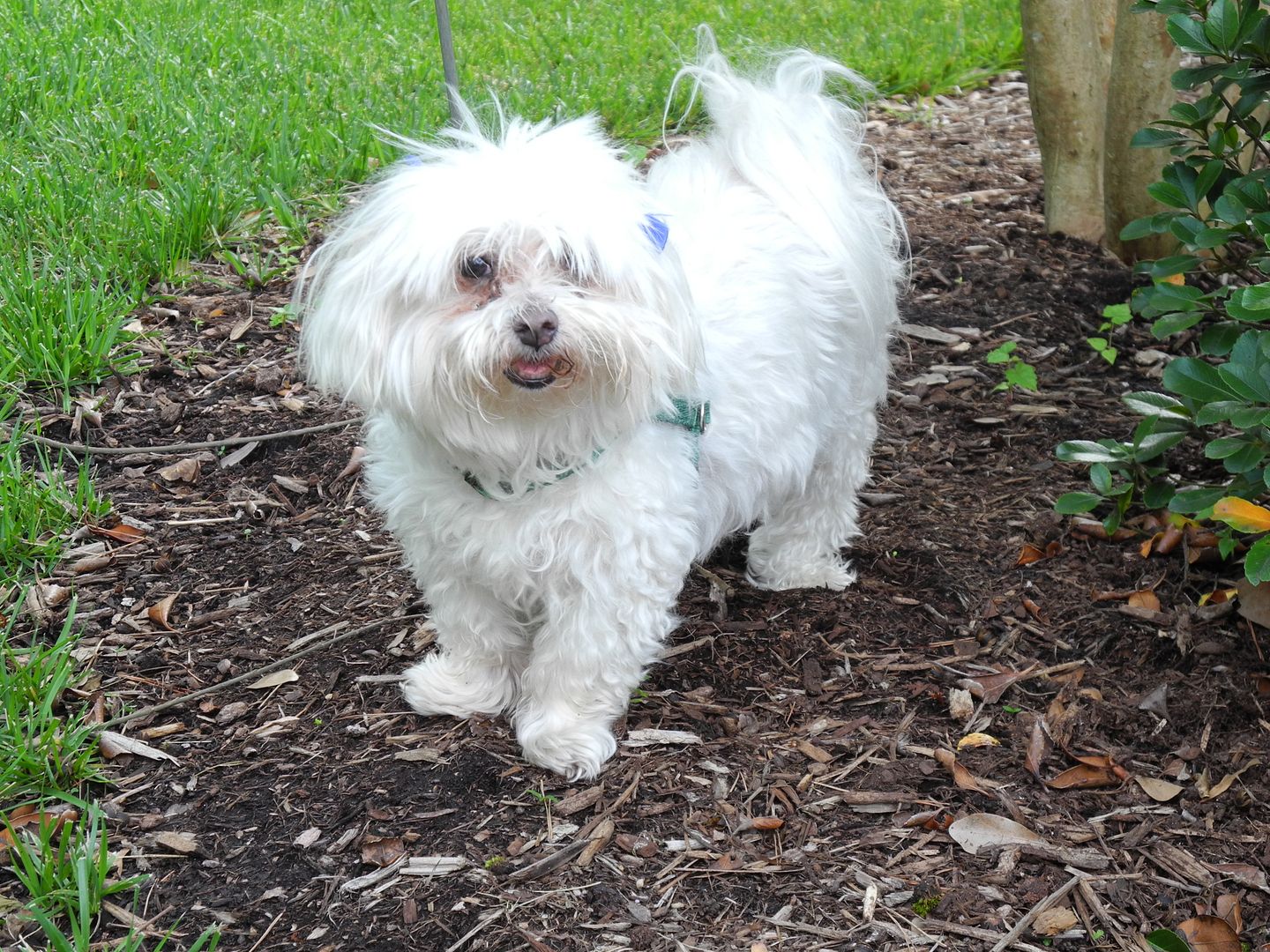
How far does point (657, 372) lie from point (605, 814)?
950 mm

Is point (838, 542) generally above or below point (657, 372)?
below

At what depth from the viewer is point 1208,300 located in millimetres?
2816

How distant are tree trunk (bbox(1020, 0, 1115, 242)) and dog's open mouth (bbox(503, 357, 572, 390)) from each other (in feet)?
9.70

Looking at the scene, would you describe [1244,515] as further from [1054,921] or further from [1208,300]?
[1054,921]

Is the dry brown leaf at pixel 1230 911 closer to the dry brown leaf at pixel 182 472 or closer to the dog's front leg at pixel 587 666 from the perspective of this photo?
the dog's front leg at pixel 587 666

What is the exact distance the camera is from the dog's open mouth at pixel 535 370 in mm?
2201

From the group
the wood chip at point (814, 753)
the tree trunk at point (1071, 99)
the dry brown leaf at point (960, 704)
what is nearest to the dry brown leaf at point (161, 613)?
the wood chip at point (814, 753)

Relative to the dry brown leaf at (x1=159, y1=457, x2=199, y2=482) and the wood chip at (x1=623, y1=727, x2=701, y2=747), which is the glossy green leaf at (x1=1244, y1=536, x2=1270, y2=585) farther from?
the dry brown leaf at (x1=159, y1=457, x2=199, y2=482)

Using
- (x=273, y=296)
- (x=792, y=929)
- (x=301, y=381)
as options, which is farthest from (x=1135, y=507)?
(x=273, y=296)

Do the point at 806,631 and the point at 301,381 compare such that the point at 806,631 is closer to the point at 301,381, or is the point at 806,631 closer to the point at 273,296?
the point at 301,381

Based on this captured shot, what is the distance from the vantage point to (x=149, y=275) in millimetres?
4414

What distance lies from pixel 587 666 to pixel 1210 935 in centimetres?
128

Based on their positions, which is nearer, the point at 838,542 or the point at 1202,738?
the point at 1202,738

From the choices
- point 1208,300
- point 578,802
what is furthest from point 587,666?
point 1208,300
